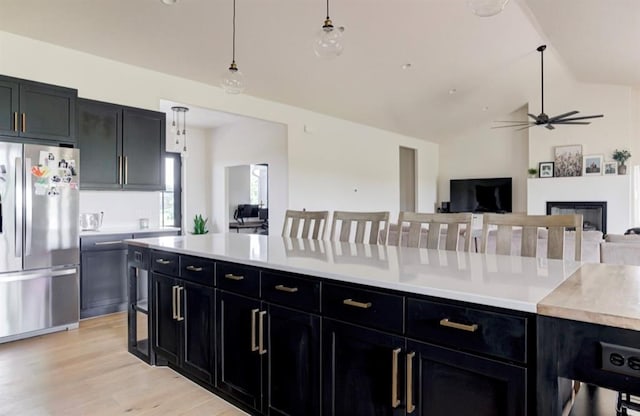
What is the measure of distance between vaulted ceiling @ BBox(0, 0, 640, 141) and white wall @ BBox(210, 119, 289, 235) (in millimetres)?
903

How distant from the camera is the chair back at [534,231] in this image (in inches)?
76.5

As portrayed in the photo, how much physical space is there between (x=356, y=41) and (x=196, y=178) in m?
4.85

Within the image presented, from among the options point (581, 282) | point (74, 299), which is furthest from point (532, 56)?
point (74, 299)

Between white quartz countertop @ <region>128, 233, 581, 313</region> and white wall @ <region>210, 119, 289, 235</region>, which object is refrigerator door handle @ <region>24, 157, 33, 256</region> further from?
white wall @ <region>210, 119, 289, 235</region>

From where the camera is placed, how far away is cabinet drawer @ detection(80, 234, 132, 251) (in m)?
3.81

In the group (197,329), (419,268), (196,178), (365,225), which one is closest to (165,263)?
(197,329)

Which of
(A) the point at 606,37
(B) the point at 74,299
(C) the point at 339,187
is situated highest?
(A) the point at 606,37

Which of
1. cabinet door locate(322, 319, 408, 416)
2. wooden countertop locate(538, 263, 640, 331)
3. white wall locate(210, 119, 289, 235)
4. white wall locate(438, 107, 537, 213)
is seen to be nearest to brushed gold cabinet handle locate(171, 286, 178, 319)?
cabinet door locate(322, 319, 408, 416)

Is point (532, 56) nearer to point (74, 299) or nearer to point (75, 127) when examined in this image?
point (75, 127)

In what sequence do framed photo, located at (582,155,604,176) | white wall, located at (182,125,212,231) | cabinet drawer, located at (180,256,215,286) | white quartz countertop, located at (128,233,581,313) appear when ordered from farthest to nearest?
1. white wall, located at (182,125,212,231)
2. framed photo, located at (582,155,604,176)
3. cabinet drawer, located at (180,256,215,286)
4. white quartz countertop, located at (128,233,581,313)

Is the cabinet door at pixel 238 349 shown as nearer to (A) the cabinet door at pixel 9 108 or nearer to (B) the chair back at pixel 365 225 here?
(B) the chair back at pixel 365 225

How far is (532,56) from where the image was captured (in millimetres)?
6391

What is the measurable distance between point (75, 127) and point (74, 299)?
1.62 meters

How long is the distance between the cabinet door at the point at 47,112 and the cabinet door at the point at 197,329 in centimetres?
221
